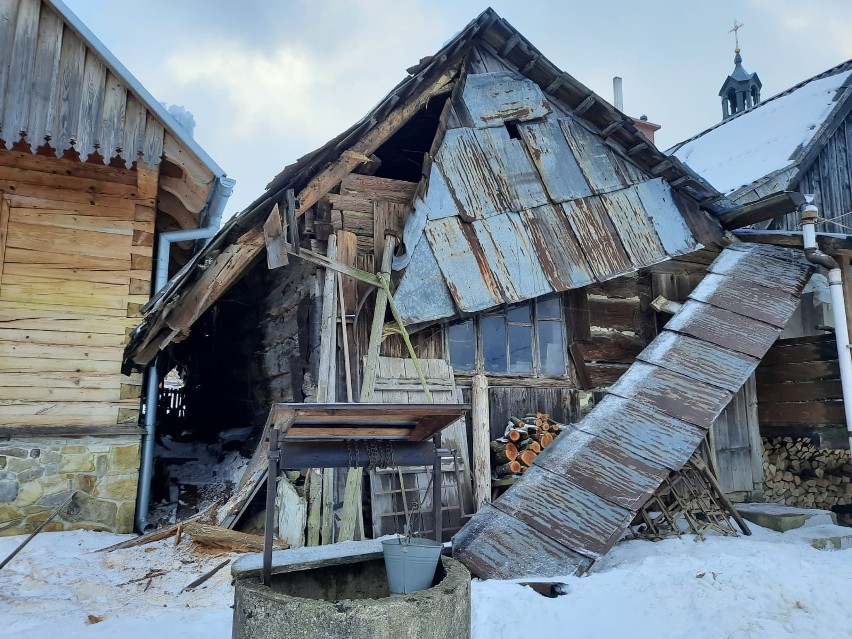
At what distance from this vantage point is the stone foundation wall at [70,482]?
705 cm

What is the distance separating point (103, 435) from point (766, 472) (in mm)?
9677

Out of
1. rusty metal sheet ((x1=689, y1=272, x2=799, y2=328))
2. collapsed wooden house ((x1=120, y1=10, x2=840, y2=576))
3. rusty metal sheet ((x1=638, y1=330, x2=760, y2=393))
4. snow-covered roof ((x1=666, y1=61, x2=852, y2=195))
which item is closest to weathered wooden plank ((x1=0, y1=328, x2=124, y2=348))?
collapsed wooden house ((x1=120, y1=10, x2=840, y2=576))

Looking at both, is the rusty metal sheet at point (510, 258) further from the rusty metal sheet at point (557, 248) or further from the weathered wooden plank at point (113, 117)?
the weathered wooden plank at point (113, 117)

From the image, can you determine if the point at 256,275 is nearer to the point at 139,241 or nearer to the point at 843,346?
the point at 139,241

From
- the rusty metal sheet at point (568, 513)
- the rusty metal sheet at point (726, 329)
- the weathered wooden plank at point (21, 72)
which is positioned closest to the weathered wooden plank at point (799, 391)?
the rusty metal sheet at point (726, 329)

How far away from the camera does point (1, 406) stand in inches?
283

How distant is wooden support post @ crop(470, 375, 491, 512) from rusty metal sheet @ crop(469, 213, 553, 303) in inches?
48.6

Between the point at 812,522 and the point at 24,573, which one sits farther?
the point at 812,522

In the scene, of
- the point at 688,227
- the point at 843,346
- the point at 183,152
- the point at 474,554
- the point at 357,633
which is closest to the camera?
the point at 357,633

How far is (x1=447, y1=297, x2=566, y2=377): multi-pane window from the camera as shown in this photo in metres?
8.40

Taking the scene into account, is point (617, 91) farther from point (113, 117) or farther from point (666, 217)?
point (113, 117)

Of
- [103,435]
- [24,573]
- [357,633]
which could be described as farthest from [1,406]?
[357,633]

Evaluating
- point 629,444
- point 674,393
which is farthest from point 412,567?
point 674,393

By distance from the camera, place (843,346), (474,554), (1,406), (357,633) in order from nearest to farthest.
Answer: (357,633) → (474,554) → (1,406) → (843,346)
